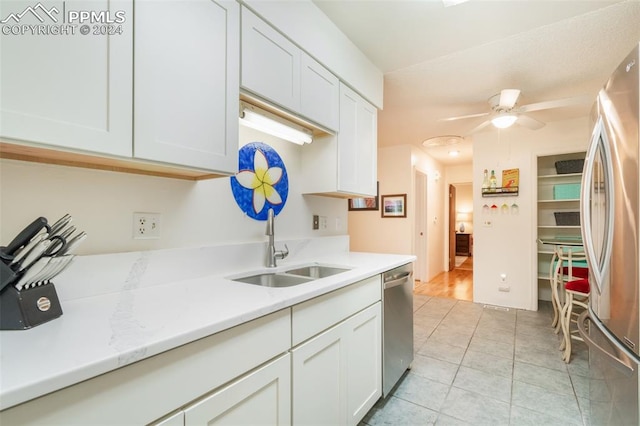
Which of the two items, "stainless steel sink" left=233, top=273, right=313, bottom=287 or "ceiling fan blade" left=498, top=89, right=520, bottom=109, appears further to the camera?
"ceiling fan blade" left=498, top=89, right=520, bottom=109

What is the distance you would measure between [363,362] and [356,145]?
1.48 meters

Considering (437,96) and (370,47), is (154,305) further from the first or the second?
(437,96)

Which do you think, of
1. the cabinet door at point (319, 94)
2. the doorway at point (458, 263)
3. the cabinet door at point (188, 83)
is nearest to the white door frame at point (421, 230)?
the doorway at point (458, 263)

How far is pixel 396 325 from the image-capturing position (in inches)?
77.4

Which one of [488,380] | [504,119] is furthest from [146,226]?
[504,119]

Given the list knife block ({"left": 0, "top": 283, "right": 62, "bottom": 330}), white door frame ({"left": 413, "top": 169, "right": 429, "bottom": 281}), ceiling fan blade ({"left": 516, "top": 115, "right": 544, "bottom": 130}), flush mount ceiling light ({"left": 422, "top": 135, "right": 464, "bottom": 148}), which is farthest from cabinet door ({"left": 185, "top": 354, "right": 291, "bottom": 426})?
white door frame ({"left": 413, "top": 169, "right": 429, "bottom": 281})

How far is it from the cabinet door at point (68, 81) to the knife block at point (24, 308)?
1.30 feet

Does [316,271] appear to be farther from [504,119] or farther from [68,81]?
[504,119]

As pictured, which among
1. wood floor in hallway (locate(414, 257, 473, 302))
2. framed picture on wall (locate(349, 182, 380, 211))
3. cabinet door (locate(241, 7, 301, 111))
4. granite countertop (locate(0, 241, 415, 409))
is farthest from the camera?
framed picture on wall (locate(349, 182, 380, 211))

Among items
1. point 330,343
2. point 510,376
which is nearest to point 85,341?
point 330,343

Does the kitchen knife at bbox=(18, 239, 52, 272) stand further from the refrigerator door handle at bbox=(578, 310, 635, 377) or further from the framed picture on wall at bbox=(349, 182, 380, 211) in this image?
the framed picture on wall at bbox=(349, 182, 380, 211)

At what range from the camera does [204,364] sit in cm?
79

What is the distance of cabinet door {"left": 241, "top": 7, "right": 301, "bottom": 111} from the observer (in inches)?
53.2

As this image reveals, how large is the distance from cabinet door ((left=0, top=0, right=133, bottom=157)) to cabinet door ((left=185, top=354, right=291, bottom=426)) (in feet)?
2.66
